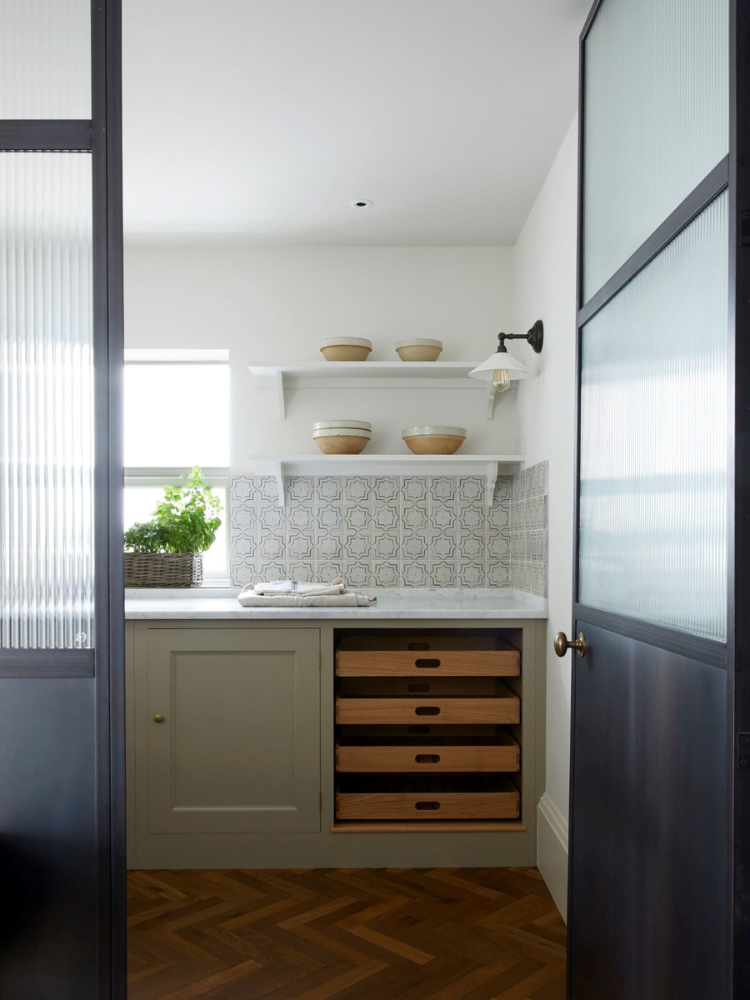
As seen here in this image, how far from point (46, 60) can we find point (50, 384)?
0.59 metres

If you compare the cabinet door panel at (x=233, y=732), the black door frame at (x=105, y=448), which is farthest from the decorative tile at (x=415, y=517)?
the black door frame at (x=105, y=448)

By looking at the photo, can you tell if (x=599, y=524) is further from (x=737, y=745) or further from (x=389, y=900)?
(x=389, y=900)

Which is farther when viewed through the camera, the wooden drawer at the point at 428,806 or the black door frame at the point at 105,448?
the wooden drawer at the point at 428,806

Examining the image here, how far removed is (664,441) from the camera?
141 cm

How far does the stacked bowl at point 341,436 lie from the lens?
11.1 feet

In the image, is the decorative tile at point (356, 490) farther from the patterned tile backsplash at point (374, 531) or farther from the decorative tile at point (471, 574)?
the decorative tile at point (471, 574)

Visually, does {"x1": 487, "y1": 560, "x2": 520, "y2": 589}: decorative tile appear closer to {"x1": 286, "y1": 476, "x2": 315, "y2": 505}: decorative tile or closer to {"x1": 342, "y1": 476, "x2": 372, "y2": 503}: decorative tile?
{"x1": 342, "y1": 476, "x2": 372, "y2": 503}: decorative tile

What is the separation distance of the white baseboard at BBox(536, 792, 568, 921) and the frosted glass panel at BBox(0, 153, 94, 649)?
1716mm

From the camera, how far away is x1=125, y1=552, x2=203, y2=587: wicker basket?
3473mm

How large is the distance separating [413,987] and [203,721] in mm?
1143

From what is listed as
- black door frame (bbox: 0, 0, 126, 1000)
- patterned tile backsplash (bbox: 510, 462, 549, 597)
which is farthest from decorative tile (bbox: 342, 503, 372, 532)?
black door frame (bbox: 0, 0, 126, 1000)

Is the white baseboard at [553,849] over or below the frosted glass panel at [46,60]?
below

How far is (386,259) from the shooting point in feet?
12.0

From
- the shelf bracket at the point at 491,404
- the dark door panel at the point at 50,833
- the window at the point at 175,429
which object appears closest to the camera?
the dark door panel at the point at 50,833
